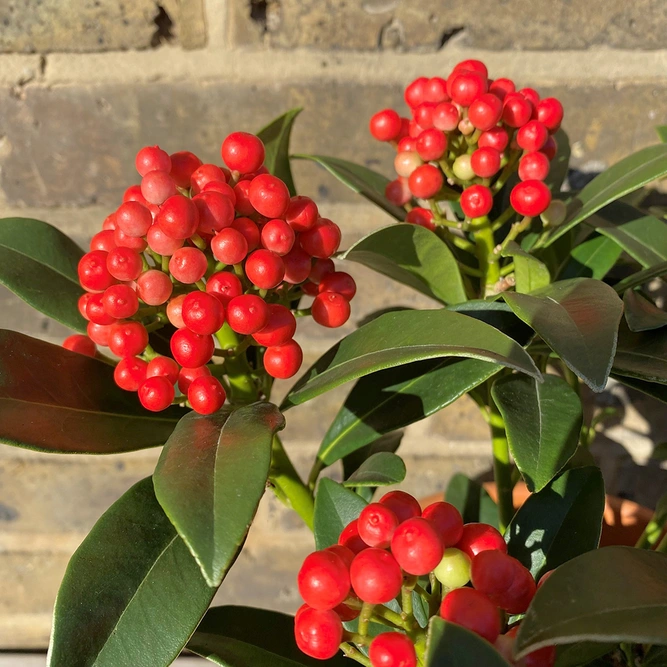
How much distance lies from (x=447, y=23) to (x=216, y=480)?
64 cm

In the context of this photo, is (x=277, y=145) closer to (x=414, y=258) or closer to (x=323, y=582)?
(x=414, y=258)

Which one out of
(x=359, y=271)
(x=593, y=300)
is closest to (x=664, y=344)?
(x=593, y=300)

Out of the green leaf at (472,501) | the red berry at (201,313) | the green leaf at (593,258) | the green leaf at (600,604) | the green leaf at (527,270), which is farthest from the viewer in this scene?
the green leaf at (472,501)

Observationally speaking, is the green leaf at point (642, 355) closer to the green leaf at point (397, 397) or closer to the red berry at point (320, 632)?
the green leaf at point (397, 397)

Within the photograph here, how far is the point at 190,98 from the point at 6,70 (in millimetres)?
223

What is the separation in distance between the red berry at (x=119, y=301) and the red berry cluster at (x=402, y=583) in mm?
197

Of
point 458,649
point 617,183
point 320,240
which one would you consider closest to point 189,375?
point 320,240

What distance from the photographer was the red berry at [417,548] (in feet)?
1.01

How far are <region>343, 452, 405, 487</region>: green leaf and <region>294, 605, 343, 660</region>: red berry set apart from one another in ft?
0.29

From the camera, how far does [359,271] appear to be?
848mm

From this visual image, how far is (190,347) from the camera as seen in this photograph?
384mm

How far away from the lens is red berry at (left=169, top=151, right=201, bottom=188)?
0.43m

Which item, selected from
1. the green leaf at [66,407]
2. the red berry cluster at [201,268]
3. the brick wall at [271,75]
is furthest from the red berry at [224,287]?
the brick wall at [271,75]

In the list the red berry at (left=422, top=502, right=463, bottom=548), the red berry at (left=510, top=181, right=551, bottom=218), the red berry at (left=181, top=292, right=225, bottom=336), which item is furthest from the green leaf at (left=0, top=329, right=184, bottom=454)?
the red berry at (left=510, top=181, right=551, bottom=218)
